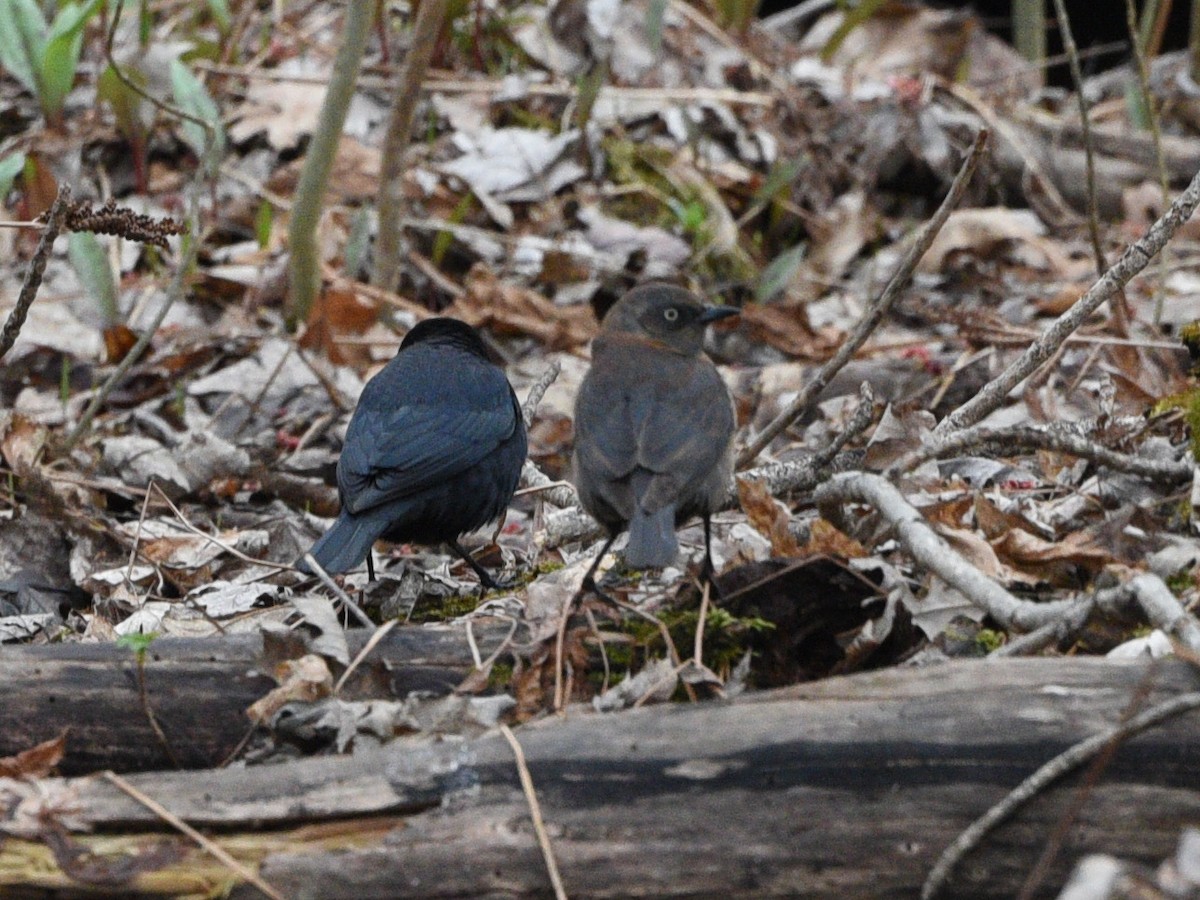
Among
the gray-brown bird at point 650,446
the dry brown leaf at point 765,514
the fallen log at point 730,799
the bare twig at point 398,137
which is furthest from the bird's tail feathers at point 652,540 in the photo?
the bare twig at point 398,137

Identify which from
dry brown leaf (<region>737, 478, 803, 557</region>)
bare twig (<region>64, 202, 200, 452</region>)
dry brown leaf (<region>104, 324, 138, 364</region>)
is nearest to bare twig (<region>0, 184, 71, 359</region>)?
bare twig (<region>64, 202, 200, 452</region>)

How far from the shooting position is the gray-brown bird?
3619 mm

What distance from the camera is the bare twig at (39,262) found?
12.9 ft

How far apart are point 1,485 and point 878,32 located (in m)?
7.20

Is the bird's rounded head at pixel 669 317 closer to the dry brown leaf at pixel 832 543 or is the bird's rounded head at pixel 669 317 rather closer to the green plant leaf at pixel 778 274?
the dry brown leaf at pixel 832 543

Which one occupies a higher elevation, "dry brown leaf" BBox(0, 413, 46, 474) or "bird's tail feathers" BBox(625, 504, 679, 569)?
"bird's tail feathers" BBox(625, 504, 679, 569)

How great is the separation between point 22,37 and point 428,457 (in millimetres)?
4076

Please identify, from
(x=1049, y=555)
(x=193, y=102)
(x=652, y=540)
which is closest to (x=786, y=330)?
(x=193, y=102)

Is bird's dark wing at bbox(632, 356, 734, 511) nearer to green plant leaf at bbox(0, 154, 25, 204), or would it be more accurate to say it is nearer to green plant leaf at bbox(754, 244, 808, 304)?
green plant leaf at bbox(0, 154, 25, 204)

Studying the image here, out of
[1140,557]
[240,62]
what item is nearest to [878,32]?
[240,62]

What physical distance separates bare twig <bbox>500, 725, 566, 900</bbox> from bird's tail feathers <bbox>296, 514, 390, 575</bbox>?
5.34ft

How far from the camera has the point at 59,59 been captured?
762cm

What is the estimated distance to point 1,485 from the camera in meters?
5.54

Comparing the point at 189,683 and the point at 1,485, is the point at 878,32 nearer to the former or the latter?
the point at 1,485
